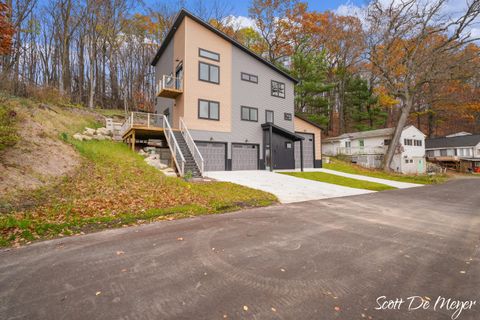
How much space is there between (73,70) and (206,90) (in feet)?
73.1

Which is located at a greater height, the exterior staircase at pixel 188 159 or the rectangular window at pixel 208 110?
the rectangular window at pixel 208 110

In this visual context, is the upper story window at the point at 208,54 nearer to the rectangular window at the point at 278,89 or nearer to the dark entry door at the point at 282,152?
the rectangular window at the point at 278,89

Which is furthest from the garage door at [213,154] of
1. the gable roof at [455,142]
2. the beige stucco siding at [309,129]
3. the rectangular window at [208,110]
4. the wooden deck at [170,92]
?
the gable roof at [455,142]

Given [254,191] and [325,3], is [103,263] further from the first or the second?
[325,3]

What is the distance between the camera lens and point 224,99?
1744cm

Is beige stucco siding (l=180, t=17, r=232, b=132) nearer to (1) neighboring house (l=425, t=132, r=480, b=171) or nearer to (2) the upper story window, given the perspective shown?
(2) the upper story window

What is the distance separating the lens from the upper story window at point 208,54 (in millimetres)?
16562

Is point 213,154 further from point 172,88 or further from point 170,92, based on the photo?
point 172,88

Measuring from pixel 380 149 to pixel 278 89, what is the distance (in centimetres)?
1721

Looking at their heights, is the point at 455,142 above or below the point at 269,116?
below

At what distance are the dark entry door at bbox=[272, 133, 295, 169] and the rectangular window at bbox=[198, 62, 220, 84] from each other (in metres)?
6.71

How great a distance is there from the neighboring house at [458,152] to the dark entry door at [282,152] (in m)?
30.3

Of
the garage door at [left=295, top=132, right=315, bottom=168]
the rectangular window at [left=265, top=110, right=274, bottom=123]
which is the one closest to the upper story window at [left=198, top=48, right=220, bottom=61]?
the rectangular window at [left=265, top=110, right=274, bottom=123]

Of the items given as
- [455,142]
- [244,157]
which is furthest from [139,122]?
[455,142]
